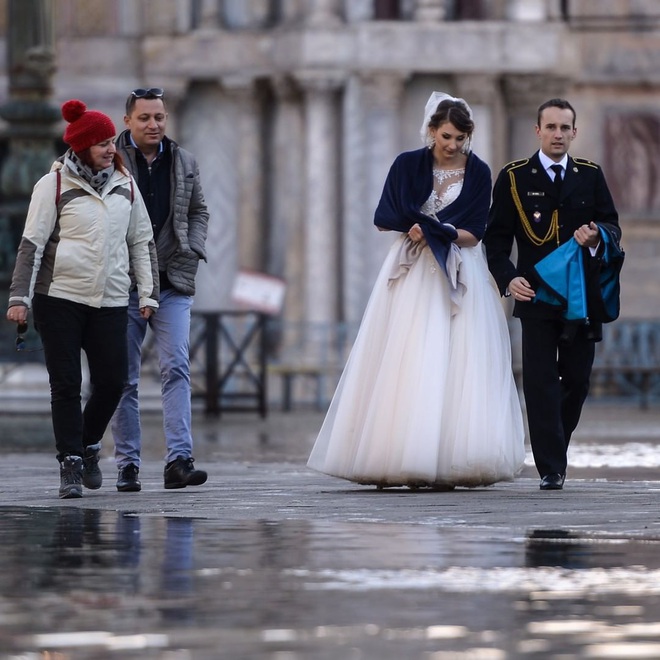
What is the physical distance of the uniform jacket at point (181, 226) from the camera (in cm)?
1226

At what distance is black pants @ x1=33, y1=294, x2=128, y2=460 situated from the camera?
1165 centimetres

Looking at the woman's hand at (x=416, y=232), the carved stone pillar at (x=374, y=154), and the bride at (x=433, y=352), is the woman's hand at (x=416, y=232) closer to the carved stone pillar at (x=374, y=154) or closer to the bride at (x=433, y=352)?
the bride at (x=433, y=352)

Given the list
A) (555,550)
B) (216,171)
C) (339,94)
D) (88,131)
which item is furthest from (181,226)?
(216,171)

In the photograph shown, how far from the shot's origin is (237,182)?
101 ft

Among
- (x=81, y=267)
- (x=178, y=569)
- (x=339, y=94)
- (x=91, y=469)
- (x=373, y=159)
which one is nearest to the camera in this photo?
(x=178, y=569)

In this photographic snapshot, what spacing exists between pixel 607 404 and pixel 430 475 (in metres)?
17.5

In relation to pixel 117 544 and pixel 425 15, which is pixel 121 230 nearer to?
pixel 117 544

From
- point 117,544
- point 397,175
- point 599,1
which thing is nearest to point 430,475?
point 397,175

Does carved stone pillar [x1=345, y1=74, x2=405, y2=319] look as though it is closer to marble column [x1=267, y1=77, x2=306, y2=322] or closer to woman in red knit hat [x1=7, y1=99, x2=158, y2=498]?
marble column [x1=267, y1=77, x2=306, y2=322]

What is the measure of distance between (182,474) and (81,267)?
1234 millimetres

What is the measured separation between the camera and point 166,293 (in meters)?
12.3

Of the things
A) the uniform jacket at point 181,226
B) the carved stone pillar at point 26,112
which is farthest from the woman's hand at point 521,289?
the carved stone pillar at point 26,112

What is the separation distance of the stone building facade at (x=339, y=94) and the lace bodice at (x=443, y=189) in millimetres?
17355

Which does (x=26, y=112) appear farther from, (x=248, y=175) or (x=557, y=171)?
(x=248, y=175)
